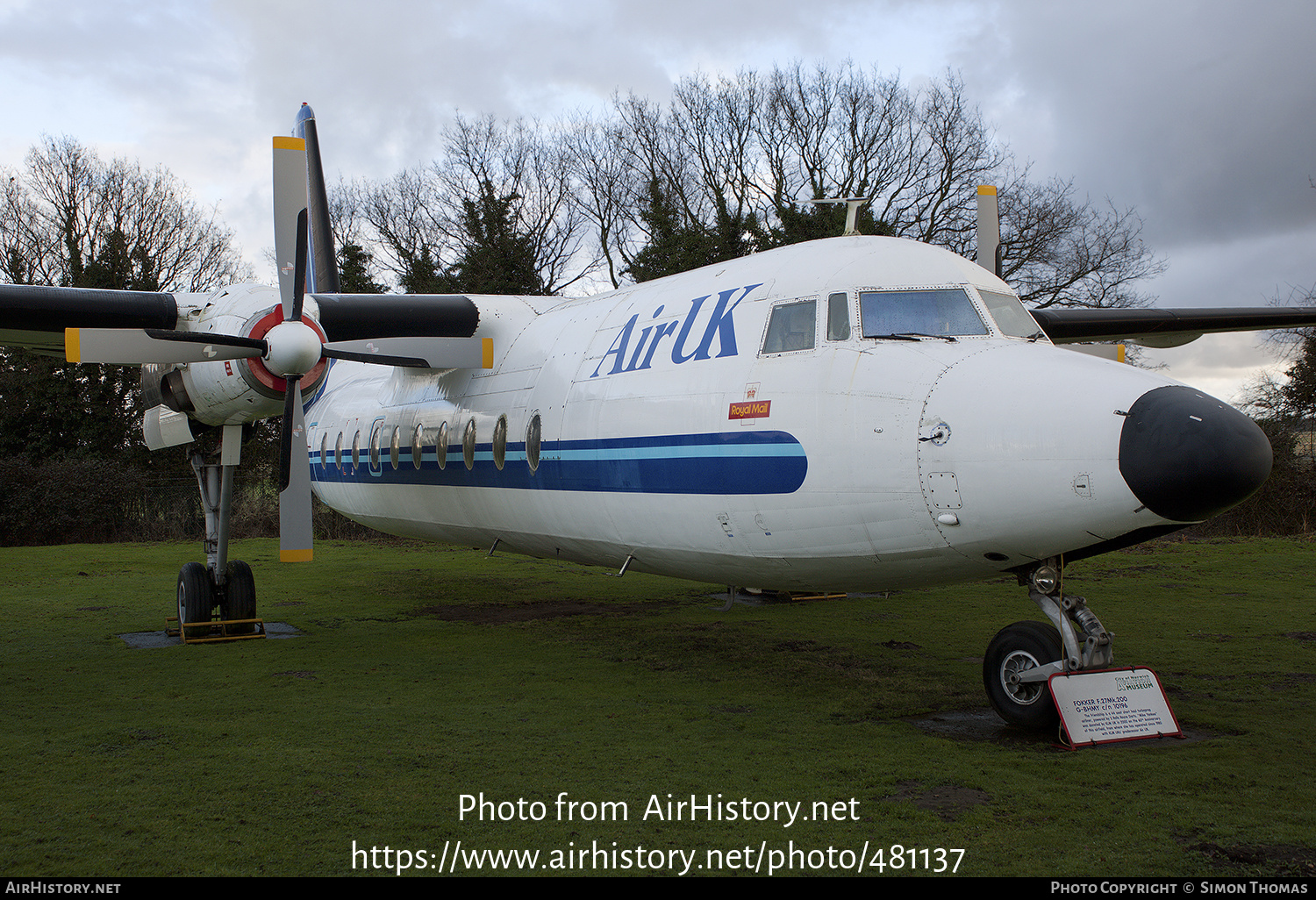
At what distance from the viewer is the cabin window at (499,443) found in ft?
32.0

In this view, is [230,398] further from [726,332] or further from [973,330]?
[973,330]

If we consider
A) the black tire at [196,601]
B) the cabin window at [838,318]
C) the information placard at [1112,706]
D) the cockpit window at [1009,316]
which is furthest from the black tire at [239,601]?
the information placard at [1112,706]

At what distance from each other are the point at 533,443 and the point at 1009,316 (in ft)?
14.8

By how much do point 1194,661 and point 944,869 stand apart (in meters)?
6.02

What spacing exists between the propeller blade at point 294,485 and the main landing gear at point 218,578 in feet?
4.07

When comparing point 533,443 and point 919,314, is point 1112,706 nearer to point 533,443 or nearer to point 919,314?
point 919,314

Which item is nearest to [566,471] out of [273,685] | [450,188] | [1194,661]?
[273,685]

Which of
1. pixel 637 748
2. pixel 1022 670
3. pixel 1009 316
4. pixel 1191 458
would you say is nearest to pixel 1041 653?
pixel 1022 670

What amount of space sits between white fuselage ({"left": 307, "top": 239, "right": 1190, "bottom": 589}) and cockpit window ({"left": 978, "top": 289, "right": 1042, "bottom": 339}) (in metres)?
0.09

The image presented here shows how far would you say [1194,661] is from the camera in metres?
9.20

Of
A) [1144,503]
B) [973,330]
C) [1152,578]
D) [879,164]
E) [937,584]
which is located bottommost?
[1152,578]

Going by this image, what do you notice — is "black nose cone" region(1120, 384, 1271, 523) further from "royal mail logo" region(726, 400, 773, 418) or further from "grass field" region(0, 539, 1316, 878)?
"royal mail logo" region(726, 400, 773, 418)

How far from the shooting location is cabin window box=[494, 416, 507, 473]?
976 cm

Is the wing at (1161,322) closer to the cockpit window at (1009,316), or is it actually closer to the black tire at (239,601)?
the cockpit window at (1009,316)
